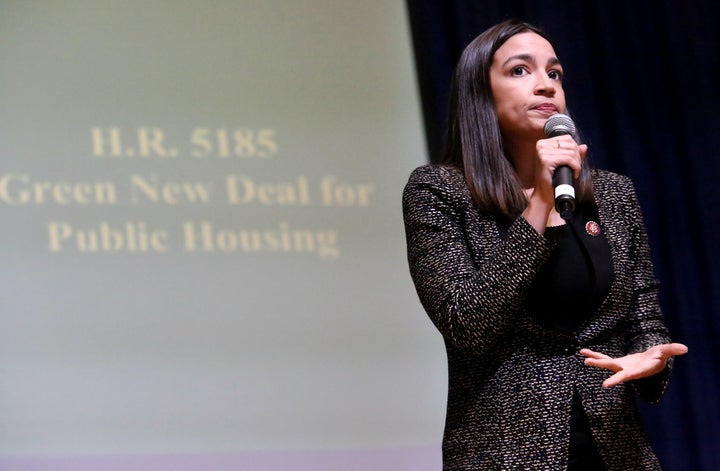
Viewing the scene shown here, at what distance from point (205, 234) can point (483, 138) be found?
4.55ft

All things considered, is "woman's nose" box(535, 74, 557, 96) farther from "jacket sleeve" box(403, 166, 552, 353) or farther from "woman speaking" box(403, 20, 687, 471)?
"jacket sleeve" box(403, 166, 552, 353)

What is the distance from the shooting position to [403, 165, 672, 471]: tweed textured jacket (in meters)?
1.49

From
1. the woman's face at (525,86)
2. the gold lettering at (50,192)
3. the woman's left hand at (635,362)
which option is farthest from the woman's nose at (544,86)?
the gold lettering at (50,192)

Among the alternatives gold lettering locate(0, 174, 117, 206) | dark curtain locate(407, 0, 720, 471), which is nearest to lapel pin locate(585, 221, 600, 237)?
dark curtain locate(407, 0, 720, 471)

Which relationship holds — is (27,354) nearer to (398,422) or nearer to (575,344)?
(398,422)

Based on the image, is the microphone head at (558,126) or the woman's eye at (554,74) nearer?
the microphone head at (558,126)

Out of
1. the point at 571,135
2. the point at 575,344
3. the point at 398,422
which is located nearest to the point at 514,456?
the point at 575,344

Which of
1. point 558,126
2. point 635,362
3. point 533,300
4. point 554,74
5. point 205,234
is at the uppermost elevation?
point 554,74

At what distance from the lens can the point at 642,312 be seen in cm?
171

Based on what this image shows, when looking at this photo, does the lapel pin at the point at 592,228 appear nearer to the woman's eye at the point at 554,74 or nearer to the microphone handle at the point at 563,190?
the microphone handle at the point at 563,190

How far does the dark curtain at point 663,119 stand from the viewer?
3250 mm

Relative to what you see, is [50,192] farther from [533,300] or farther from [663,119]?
[663,119]

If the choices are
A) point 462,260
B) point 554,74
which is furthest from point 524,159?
point 462,260

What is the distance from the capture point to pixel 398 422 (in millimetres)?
2924
